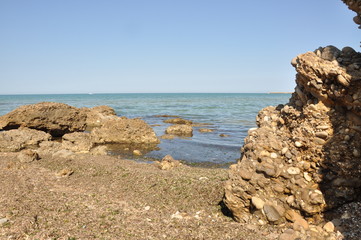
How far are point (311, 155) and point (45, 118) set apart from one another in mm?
19514

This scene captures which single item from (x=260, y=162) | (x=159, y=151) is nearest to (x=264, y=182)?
(x=260, y=162)

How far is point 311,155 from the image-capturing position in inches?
246

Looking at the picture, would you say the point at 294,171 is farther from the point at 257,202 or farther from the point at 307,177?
the point at 257,202

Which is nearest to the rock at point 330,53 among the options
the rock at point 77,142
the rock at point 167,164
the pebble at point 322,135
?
the pebble at point 322,135

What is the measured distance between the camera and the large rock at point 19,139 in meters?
17.0

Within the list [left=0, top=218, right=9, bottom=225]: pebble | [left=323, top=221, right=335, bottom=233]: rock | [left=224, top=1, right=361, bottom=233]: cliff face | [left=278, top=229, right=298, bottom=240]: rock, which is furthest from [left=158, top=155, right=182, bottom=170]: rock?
[left=323, top=221, right=335, bottom=233]: rock

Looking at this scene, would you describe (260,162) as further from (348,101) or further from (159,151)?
(159,151)

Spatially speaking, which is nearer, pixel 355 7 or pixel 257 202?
pixel 355 7

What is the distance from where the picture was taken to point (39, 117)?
70.1 feet

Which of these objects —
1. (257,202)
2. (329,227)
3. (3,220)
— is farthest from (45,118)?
(329,227)

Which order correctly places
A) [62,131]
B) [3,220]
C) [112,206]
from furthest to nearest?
[62,131], [112,206], [3,220]

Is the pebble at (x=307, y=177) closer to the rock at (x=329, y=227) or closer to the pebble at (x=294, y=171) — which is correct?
the pebble at (x=294, y=171)

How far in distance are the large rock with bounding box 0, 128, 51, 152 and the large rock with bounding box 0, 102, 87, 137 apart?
8.37ft

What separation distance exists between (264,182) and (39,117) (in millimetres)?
18911
